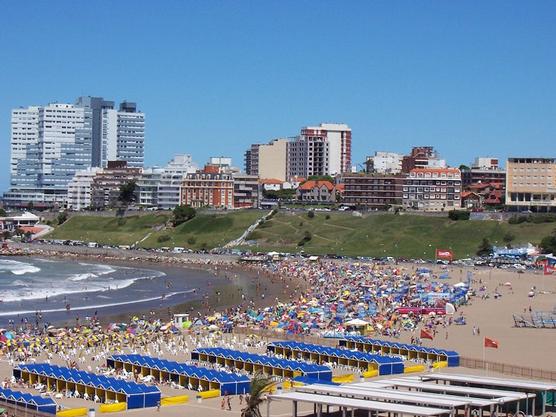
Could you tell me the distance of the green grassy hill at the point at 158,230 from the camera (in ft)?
384

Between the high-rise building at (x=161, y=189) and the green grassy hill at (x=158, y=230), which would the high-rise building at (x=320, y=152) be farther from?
the green grassy hill at (x=158, y=230)

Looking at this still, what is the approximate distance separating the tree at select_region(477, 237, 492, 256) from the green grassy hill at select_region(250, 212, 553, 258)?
834mm

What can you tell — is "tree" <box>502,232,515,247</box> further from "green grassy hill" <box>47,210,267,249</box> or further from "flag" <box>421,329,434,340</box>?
"flag" <box>421,329,434,340</box>

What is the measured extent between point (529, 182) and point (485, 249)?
2896 cm

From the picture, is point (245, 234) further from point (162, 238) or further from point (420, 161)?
point (420, 161)

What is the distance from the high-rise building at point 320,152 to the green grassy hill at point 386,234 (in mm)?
68093

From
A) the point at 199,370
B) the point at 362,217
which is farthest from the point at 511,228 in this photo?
the point at 199,370

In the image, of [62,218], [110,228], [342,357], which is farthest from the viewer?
[62,218]

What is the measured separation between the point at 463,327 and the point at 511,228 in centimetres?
5401

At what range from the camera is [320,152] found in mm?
187625

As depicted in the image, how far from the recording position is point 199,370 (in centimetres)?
3494

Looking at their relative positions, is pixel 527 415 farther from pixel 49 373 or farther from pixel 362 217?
pixel 362 217

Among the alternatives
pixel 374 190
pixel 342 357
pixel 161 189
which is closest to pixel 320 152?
pixel 161 189

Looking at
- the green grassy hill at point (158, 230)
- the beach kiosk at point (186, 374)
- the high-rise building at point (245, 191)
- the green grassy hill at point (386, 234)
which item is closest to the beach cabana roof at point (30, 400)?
the beach kiosk at point (186, 374)
